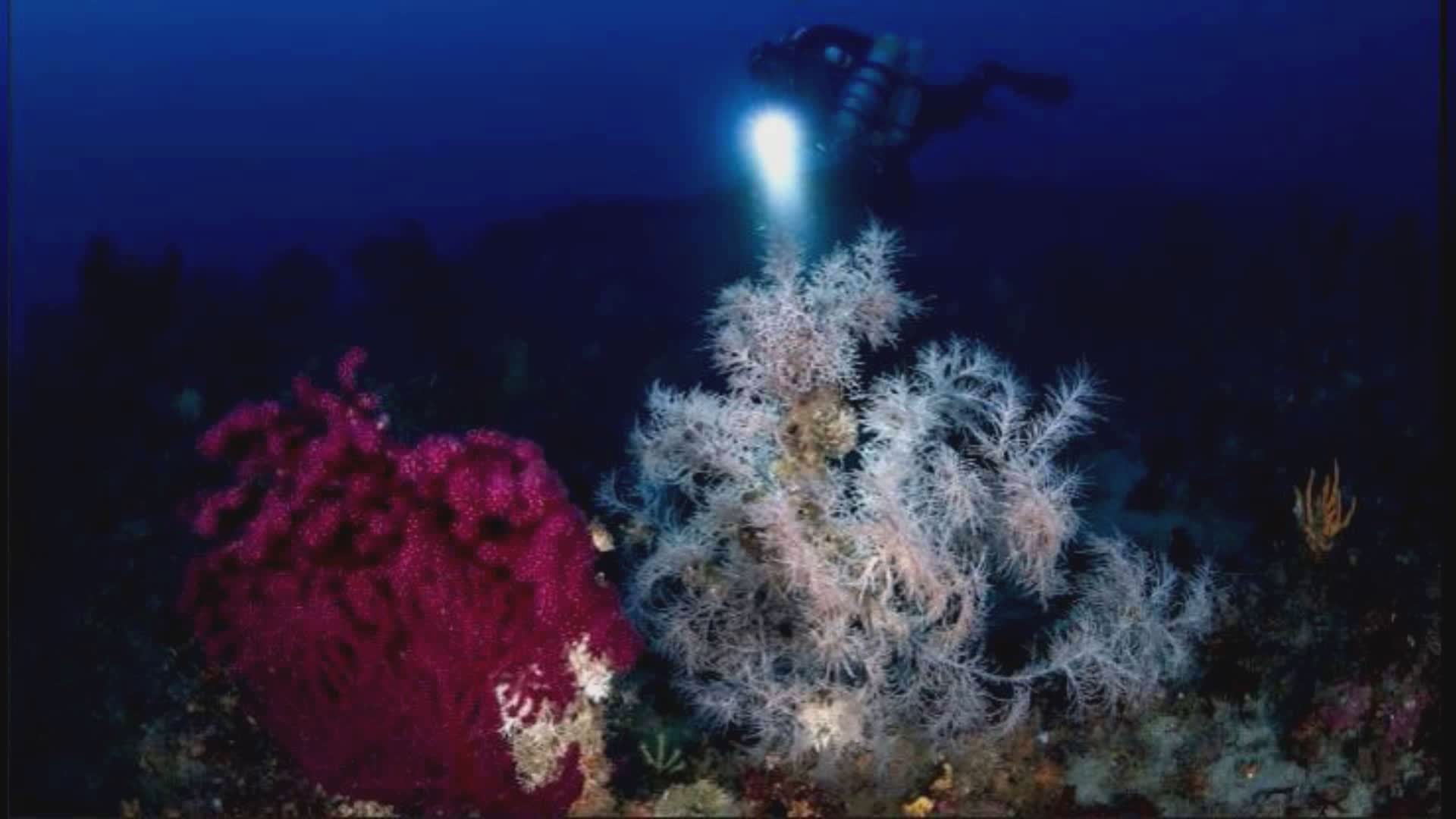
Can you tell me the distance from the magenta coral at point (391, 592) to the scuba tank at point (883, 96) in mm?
8919

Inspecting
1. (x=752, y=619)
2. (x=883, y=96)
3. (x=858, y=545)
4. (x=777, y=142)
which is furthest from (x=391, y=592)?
(x=883, y=96)

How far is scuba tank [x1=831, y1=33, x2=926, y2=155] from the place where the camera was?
11.7 metres

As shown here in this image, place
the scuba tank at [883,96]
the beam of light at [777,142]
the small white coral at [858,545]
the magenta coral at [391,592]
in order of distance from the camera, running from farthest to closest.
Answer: the beam of light at [777,142] < the scuba tank at [883,96] < the small white coral at [858,545] < the magenta coral at [391,592]

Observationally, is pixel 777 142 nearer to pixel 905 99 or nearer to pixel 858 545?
pixel 905 99

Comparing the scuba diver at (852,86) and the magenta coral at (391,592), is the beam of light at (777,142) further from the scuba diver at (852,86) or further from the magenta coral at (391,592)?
the magenta coral at (391,592)

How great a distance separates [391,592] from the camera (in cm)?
384

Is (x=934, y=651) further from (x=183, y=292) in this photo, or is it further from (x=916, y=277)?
(x=183, y=292)

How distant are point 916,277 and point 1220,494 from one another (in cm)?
759

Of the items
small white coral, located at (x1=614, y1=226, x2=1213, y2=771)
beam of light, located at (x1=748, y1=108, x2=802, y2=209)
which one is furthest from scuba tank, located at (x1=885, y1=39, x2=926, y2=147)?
small white coral, located at (x1=614, y1=226, x2=1213, y2=771)

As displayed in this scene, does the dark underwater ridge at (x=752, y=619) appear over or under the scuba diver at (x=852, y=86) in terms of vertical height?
under

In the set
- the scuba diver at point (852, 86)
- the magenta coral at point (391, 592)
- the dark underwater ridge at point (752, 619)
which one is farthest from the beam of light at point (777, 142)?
the magenta coral at point (391, 592)

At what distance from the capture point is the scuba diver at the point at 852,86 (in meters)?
11.8

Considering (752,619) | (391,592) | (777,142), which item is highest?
(777,142)

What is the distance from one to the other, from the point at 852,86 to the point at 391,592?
9728mm
